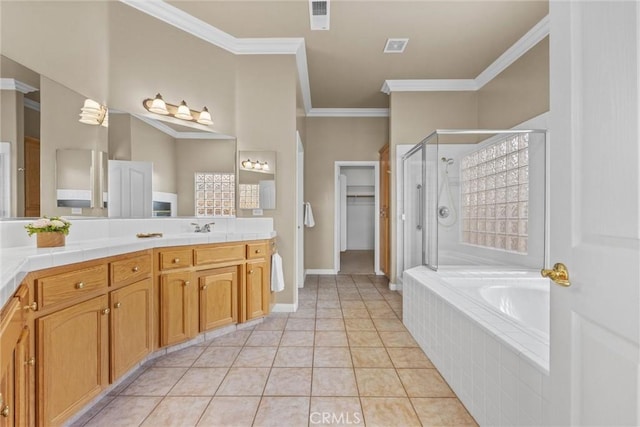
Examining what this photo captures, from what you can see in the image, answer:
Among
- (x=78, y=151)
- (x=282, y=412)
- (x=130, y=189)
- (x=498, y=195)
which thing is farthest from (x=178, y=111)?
(x=498, y=195)

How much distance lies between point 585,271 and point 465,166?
118 inches

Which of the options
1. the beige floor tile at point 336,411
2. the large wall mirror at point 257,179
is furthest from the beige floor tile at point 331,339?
the large wall mirror at point 257,179

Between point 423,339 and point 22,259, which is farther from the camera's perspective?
point 423,339

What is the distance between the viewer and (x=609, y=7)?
2.22 ft

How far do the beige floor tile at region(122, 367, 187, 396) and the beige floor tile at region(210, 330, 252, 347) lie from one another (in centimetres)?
42

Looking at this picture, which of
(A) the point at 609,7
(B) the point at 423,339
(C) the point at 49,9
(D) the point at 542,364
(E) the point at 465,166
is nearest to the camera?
(A) the point at 609,7

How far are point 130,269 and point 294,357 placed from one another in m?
1.25

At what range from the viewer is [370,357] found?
216 cm

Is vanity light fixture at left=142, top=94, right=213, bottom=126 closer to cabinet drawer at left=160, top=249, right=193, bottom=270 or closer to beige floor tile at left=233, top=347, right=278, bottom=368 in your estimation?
cabinet drawer at left=160, top=249, right=193, bottom=270

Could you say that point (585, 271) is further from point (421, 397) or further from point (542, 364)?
point (421, 397)

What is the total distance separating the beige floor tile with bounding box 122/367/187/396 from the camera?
1.76 meters

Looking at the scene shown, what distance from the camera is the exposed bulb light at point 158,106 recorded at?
266 cm

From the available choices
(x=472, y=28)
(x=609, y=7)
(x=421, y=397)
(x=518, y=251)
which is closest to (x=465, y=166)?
(x=518, y=251)

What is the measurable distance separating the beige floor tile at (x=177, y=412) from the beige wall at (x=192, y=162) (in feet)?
5.34
